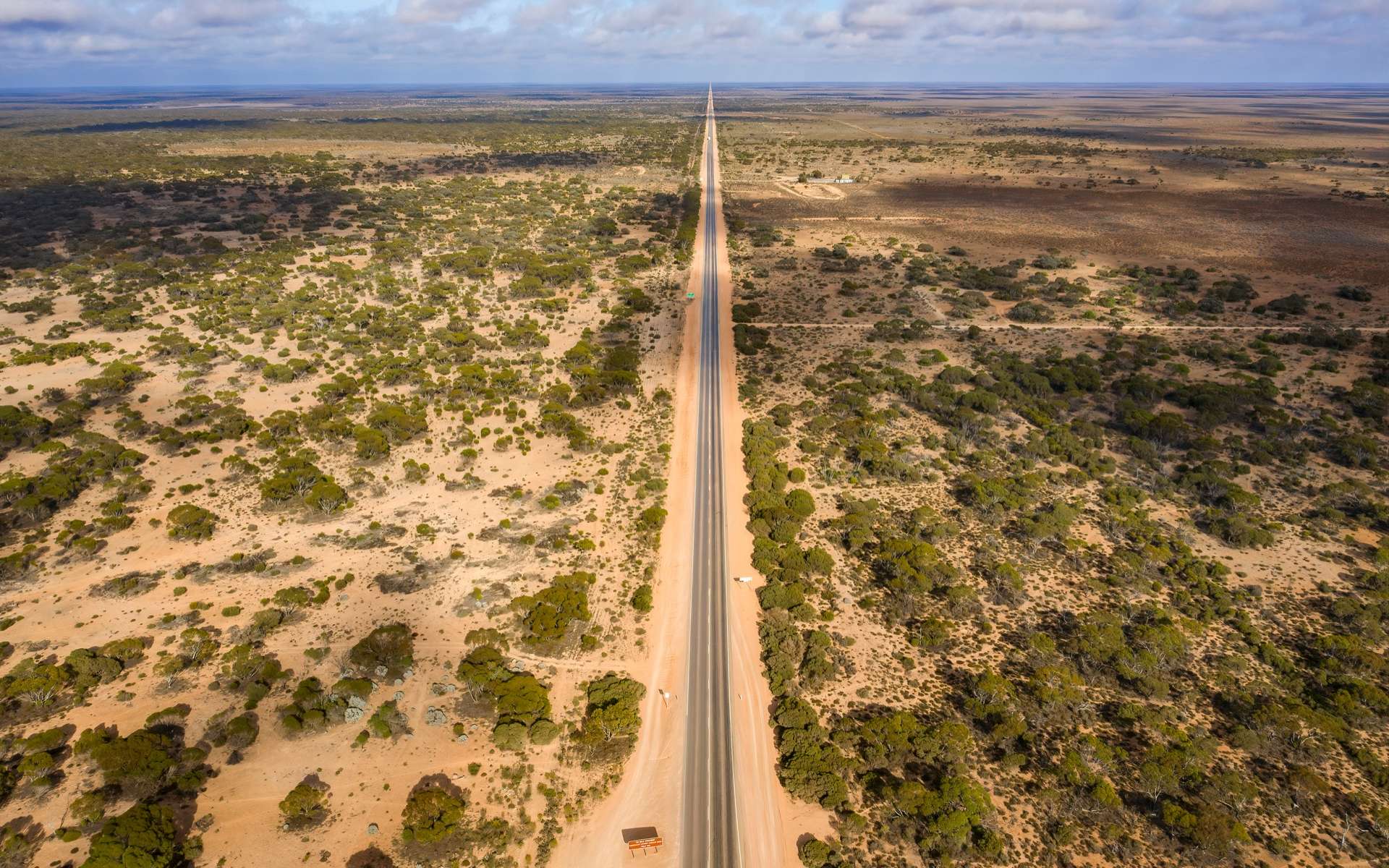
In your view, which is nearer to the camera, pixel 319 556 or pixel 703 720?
pixel 703 720

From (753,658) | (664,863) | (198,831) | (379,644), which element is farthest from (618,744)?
(198,831)

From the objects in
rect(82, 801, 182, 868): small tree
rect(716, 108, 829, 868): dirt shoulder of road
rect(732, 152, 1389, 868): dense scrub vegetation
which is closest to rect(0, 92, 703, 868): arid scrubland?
rect(82, 801, 182, 868): small tree

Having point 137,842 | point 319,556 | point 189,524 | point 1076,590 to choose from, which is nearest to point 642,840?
point 137,842

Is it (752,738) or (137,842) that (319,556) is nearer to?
(137,842)

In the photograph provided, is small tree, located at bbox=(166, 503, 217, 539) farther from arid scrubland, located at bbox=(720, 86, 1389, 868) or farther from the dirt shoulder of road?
arid scrubland, located at bbox=(720, 86, 1389, 868)

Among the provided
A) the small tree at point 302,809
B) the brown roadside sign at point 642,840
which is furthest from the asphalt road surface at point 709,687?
the small tree at point 302,809

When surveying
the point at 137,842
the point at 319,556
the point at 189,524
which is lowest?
the point at 137,842

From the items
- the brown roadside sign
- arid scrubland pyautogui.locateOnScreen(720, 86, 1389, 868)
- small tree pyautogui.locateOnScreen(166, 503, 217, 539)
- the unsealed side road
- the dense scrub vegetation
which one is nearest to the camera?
the brown roadside sign
